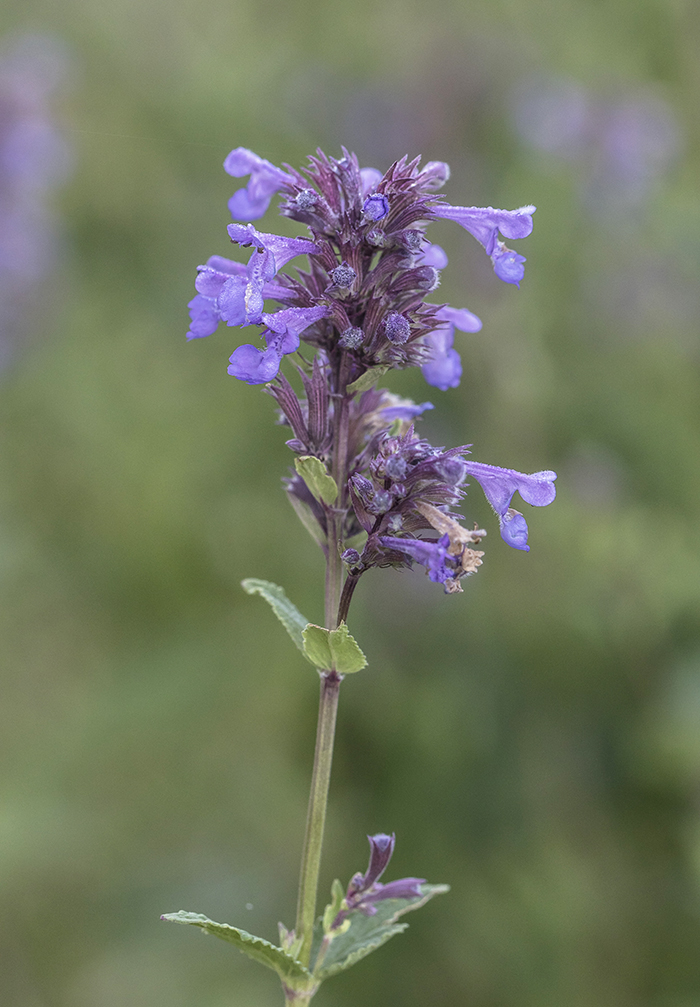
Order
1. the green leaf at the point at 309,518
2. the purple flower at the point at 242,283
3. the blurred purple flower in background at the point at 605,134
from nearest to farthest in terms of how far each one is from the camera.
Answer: the purple flower at the point at 242,283
the green leaf at the point at 309,518
the blurred purple flower in background at the point at 605,134

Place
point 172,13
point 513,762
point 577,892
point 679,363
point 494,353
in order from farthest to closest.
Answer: point 172,13 → point 679,363 → point 494,353 → point 513,762 → point 577,892

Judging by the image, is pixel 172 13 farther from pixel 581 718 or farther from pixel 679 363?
pixel 581 718

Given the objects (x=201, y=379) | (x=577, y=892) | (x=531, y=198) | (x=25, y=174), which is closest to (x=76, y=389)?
(x=201, y=379)

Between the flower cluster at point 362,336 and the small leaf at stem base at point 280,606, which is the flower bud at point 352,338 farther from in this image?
the small leaf at stem base at point 280,606

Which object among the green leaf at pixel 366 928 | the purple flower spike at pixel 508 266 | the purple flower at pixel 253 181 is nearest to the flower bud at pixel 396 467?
the purple flower spike at pixel 508 266

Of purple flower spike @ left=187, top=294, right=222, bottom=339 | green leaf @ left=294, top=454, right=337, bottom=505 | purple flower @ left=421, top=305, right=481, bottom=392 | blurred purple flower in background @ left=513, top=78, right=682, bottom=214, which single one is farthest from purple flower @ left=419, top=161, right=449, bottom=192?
blurred purple flower in background @ left=513, top=78, right=682, bottom=214

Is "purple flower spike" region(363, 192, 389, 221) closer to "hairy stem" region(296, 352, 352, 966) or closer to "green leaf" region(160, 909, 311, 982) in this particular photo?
"hairy stem" region(296, 352, 352, 966)

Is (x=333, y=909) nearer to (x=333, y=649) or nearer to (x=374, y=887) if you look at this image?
(x=374, y=887)
